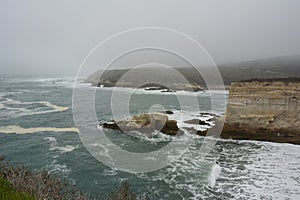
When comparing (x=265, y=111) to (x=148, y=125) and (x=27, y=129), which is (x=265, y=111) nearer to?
(x=148, y=125)

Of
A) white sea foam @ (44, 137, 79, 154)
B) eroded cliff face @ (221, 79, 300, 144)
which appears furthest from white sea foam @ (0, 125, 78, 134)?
eroded cliff face @ (221, 79, 300, 144)

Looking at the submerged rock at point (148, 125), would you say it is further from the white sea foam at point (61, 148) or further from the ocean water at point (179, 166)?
the white sea foam at point (61, 148)

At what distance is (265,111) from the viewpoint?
2162cm

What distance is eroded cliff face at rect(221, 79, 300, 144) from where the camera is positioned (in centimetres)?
2036

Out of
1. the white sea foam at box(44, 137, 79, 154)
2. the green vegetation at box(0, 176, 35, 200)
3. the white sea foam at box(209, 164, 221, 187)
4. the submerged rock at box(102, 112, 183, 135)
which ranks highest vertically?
the green vegetation at box(0, 176, 35, 200)

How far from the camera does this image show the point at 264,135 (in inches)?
811

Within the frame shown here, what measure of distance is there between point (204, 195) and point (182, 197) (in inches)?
40.4

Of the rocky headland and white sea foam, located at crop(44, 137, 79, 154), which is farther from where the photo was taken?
the rocky headland

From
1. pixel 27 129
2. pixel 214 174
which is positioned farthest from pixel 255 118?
pixel 27 129

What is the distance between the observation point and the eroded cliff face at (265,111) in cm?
2036

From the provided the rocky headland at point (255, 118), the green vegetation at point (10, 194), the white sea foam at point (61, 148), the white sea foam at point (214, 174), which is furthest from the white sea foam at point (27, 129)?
the green vegetation at point (10, 194)

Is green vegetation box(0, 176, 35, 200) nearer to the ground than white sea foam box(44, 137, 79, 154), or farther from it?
farther from it

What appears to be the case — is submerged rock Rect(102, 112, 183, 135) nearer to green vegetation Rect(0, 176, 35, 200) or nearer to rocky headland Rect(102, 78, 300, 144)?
rocky headland Rect(102, 78, 300, 144)

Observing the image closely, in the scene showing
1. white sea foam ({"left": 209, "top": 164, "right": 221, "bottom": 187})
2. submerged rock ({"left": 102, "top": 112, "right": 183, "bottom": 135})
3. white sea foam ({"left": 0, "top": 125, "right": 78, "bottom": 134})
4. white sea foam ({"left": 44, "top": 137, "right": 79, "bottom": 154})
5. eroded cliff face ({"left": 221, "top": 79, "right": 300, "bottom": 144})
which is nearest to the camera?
white sea foam ({"left": 209, "top": 164, "right": 221, "bottom": 187})
